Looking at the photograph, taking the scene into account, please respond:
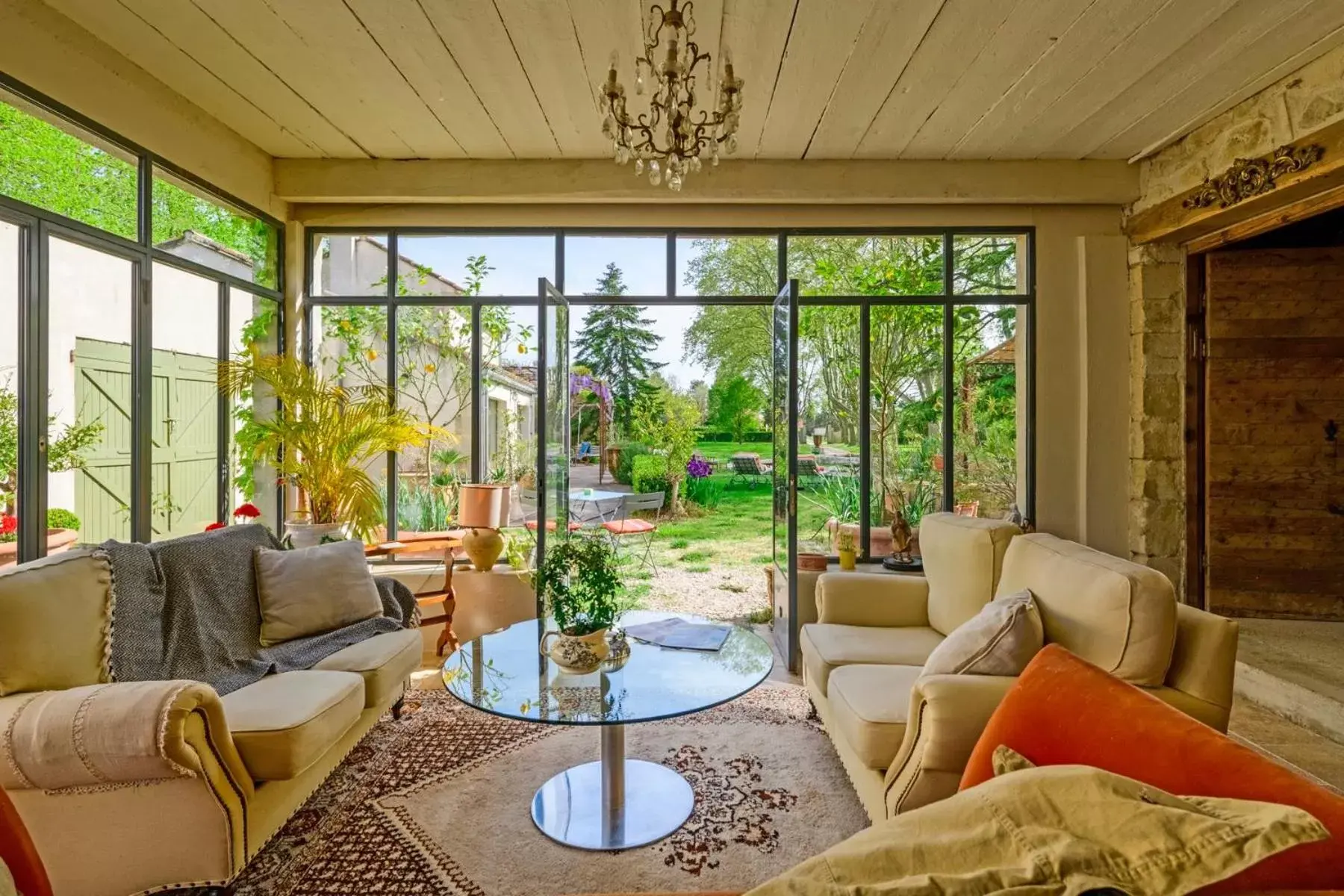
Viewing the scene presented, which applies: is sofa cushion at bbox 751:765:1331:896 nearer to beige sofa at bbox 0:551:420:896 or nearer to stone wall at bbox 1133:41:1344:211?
beige sofa at bbox 0:551:420:896

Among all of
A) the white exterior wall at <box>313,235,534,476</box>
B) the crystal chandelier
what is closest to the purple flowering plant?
the white exterior wall at <box>313,235,534,476</box>

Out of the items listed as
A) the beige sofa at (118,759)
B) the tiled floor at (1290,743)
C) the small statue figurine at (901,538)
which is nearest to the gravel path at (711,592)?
the small statue figurine at (901,538)

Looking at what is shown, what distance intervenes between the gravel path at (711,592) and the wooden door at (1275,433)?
9.78 feet

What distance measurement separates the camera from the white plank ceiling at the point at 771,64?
2.62 meters

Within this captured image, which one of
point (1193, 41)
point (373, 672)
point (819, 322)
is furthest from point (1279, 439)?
point (373, 672)

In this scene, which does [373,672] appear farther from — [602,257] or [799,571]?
[602,257]

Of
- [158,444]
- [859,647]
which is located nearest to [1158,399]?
[859,647]

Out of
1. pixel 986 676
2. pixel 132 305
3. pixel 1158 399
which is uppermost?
pixel 132 305

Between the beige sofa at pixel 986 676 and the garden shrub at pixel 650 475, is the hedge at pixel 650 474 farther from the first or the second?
the beige sofa at pixel 986 676

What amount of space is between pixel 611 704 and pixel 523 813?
60cm

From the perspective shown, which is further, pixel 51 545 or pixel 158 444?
pixel 158 444

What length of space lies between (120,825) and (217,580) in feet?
3.33

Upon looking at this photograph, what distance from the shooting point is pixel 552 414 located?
389 centimetres

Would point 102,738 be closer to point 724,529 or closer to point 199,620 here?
point 199,620
